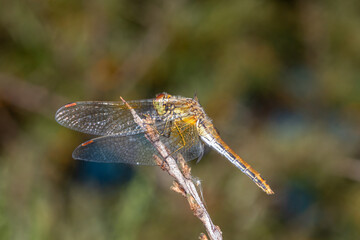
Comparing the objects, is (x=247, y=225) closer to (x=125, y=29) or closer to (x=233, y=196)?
(x=233, y=196)

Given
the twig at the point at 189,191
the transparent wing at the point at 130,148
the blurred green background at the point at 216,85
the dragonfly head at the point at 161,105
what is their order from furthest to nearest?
the blurred green background at the point at 216,85
the dragonfly head at the point at 161,105
the transparent wing at the point at 130,148
the twig at the point at 189,191

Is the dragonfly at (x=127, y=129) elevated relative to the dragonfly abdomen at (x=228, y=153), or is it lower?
elevated

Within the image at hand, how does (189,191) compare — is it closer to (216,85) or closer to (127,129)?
(127,129)

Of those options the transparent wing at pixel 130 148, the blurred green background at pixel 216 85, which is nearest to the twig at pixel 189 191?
the transparent wing at pixel 130 148

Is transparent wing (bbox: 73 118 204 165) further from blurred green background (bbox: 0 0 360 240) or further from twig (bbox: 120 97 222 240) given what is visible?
twig (bbox: 120 97 222 240)

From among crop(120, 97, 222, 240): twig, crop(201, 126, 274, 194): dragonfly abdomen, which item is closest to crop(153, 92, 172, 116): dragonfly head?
crop(201, 126, 274, 194): dragonfly abdomen

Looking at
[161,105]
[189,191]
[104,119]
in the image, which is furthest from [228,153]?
[189,191]

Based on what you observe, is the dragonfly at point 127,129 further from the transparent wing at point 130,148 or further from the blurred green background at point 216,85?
the blurred green background at point 216,85
